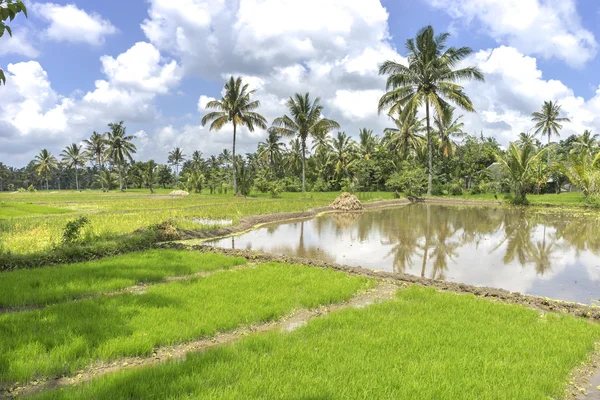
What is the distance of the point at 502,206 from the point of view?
86.0ft

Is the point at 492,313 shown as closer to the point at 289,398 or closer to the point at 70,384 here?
the point at 289,398

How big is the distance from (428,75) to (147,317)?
28672 millimetres

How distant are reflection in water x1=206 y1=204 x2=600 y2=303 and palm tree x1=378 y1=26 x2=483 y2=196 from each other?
12515 millimetres

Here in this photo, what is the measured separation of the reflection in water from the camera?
8211 millimetres

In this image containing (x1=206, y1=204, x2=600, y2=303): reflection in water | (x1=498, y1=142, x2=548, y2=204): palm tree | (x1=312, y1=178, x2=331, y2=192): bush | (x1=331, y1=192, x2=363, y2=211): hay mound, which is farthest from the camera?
(x1=312, y1=178, x2=331, y2=192): bush

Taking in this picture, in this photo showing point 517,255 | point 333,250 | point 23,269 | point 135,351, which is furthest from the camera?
point 333,250

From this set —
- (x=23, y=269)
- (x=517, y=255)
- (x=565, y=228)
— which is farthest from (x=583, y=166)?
(x=23, y=269)

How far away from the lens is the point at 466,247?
11.8 meters

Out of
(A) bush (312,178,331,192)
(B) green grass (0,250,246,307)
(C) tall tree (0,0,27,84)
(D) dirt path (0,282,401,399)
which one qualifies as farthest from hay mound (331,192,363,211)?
(C) tall tree (0,0,27,84)

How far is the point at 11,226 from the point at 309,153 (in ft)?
136

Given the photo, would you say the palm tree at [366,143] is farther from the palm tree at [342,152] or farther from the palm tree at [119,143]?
the palm tree at [119,143]

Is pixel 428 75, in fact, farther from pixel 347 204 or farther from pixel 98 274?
pixel 98 274

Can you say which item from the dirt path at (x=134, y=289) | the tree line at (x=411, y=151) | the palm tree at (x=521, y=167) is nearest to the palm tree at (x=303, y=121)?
the tree line at (x=411, y=151)

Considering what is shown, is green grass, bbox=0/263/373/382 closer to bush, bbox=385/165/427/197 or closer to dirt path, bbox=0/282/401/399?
dirt path, bbox=0/282/401/399
